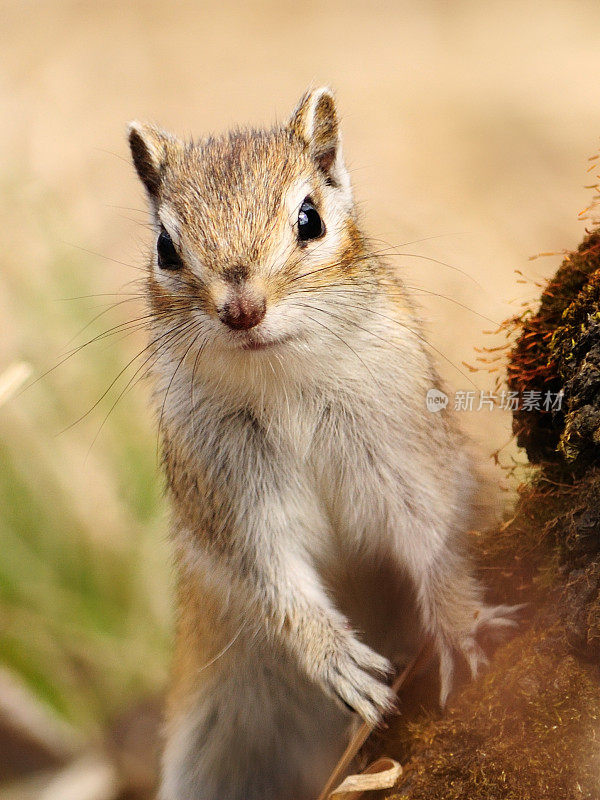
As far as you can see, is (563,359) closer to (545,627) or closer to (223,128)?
(545,627)

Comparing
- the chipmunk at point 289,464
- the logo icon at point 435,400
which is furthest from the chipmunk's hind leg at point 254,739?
the logo icon at point 435,400

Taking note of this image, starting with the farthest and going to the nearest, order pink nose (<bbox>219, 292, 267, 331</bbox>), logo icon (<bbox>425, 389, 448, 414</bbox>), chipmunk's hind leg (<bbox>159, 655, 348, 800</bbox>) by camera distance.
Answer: chipmunk's hind leg (<bbox>159, 655, 348, 800</bbox>), logo icon (<bbox>425, 389, 448, 414</bbox>), pink nose (<bbox>219, 292, 267, 331</bbox>)

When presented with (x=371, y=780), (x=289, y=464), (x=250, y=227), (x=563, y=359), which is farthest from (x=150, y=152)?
(x=371, y=780)

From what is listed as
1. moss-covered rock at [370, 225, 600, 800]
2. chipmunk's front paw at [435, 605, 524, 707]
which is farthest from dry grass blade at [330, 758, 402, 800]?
chipmunk's front paw at [435, 605, 524, 707]

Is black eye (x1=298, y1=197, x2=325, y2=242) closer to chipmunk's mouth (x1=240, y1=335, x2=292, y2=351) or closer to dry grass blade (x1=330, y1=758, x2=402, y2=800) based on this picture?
chipmunk's mouth (x1=240, y1=335, x2=292, y2=351)

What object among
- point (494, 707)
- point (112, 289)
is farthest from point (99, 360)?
point (494, 707)

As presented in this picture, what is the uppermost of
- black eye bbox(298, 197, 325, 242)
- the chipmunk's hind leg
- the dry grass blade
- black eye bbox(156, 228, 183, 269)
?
black eye bbox(298, 197, 325, 242)

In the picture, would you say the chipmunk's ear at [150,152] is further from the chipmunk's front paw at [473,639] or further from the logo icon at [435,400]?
the chipmunk's front paw at [473,639]
